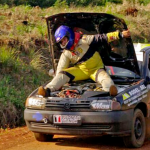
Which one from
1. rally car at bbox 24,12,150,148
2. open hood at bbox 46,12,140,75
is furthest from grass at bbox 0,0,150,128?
rally car at bbox 24,12,150,148

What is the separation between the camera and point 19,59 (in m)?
12.6

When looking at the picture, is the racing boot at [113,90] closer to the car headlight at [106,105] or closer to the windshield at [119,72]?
the car headlight at [106,105]

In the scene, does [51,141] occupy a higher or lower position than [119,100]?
lower

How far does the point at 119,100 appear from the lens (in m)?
7.43

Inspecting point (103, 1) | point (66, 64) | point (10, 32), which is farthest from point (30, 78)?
point (103, 1)

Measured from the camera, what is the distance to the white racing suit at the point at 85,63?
852 centimetres

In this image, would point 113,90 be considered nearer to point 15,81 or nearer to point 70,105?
point 70,105

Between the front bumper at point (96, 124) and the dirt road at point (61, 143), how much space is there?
17.4 inches

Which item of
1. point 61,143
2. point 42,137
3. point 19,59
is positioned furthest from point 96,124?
point 19,59

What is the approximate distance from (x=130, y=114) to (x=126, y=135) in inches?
13.6

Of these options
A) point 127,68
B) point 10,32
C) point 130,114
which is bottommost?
point 130,114

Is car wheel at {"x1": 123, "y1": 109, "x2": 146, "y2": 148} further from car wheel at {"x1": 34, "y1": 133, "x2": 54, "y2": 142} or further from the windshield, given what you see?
car wheel at {"x1": 34, "y1": 133, "x2": 54, "y2": 142}

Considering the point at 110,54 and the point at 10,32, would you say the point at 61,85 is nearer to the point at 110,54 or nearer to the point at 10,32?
the point at 110,54

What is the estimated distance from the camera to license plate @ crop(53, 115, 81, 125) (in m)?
7.39
